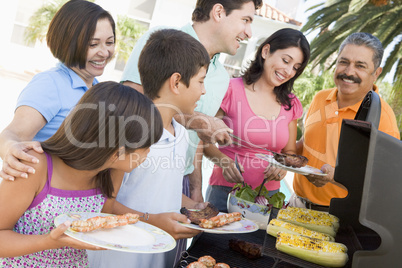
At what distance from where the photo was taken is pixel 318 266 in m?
1.55

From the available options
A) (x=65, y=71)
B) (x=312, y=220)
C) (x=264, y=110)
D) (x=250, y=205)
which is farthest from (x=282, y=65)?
(x=65, y=71)

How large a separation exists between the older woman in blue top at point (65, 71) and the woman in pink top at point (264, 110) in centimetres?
102

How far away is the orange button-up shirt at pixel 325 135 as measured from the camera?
3123 millimetres

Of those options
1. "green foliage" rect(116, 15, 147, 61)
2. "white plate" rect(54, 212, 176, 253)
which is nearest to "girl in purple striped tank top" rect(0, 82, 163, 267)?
"white plate" rect(54, 212, 176, 253)

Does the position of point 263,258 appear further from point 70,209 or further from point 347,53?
point 347,53

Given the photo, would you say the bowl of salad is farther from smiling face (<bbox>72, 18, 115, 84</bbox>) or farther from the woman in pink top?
smiling face (<bbox>72, 18, 115, 84</bbox>)

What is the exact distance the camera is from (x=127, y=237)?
149 cm

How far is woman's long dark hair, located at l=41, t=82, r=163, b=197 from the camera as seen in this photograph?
169 cm

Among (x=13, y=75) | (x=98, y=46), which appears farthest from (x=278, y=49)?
(x=13, y=75)

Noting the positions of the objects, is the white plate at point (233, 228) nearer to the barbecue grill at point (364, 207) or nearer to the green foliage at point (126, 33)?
the barbecue grill at point (364, 207)

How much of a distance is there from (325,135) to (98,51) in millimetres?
1870

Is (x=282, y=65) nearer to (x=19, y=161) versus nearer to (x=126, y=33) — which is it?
(x=19, y=161)

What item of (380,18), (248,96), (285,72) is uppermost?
(380,18)

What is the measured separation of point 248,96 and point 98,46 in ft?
4.11
